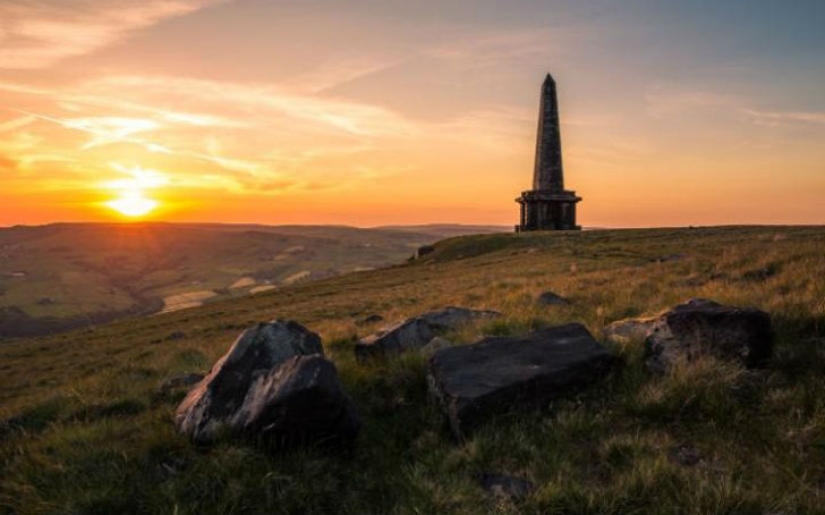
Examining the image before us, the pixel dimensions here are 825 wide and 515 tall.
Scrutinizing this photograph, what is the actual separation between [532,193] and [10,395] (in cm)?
4525

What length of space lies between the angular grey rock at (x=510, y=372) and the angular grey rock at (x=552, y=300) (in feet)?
15.5

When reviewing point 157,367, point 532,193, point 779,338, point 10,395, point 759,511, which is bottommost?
point 10,395

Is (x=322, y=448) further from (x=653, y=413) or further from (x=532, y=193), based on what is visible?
(x=532, y=193)

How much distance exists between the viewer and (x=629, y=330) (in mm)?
7984

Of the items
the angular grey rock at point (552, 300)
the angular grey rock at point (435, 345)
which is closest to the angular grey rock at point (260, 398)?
the angular grey rock at point (435, 345)

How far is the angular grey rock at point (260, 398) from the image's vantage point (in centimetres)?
565

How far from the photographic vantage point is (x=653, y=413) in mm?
5785

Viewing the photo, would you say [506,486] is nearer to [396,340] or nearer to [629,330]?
[629,330]

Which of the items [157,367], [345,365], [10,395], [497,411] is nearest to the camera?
[497,411]

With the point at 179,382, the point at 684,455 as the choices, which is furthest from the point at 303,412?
the point at 179,382

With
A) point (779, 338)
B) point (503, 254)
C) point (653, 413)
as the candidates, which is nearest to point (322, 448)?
point (653, 413)

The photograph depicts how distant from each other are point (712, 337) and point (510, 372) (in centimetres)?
263

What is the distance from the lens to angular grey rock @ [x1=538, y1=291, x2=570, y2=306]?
1216cm

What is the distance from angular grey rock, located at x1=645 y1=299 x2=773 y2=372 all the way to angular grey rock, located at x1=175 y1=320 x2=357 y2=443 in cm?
412
